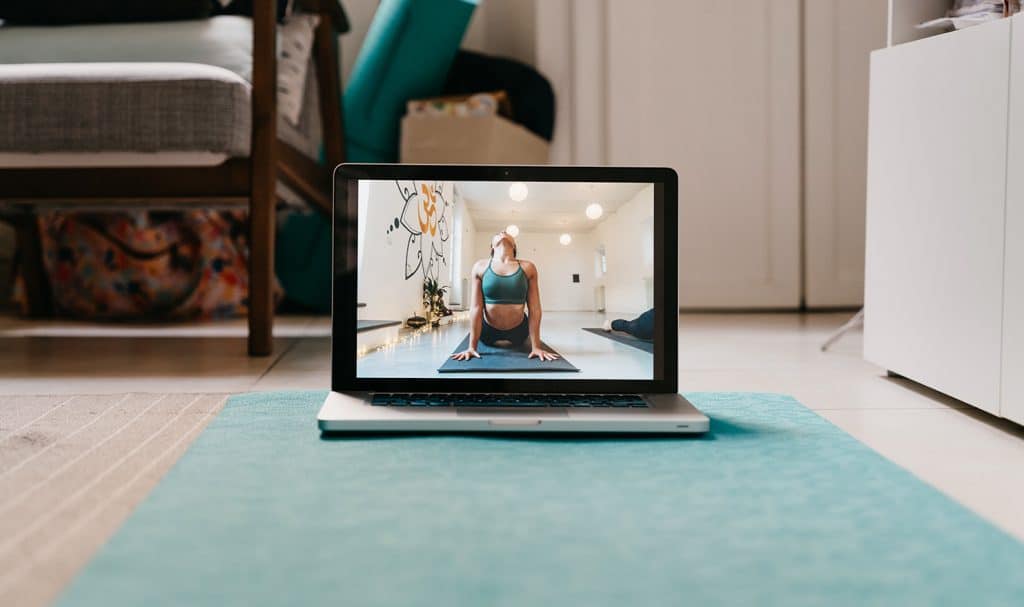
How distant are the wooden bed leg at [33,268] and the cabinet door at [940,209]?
203 cm

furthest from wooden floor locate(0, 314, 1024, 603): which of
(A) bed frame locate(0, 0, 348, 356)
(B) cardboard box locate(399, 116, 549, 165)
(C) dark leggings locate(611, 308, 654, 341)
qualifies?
(B) cardboard box locate(399, 116, 549, 165)

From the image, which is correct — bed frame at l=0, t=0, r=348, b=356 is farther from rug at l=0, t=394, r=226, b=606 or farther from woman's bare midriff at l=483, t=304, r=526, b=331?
woman's bare midriff at l=483, t=304, r=526, b=331

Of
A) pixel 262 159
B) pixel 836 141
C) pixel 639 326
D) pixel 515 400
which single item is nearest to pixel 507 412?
pixel 515 400

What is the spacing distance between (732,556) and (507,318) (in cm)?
38

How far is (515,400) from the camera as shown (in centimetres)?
79

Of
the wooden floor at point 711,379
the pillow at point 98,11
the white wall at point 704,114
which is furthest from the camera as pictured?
the white wall at point 704,114

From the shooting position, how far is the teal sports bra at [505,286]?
30.2 inches

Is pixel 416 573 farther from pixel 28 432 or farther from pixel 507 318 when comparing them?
pixel 28 432

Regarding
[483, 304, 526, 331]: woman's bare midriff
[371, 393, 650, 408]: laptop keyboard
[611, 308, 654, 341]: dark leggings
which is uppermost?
[483, 304, 526, 331]: woman's bare midriff

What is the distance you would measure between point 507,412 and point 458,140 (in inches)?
52.0

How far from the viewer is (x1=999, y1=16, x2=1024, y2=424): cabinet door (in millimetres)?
764

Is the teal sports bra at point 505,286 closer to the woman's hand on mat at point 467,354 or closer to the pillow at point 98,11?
the woman's hand on mat at point 467,354

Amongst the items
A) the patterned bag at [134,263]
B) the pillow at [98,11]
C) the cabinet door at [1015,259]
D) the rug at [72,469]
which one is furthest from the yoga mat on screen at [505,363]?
the patterned bag at [134,263]

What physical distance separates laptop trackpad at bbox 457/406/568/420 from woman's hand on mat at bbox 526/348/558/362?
0.18 ft
